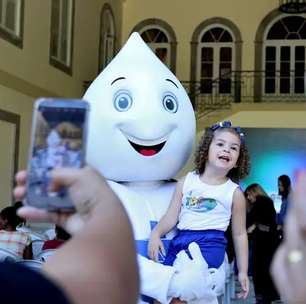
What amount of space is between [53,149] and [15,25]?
11.4m

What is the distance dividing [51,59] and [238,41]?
635 centimetres

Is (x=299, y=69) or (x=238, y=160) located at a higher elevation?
(x=299, y=69)

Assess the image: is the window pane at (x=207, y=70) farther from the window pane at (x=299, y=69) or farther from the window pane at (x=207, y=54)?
the window pane at (x=299, y=69)

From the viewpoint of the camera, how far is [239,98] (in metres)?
17.5

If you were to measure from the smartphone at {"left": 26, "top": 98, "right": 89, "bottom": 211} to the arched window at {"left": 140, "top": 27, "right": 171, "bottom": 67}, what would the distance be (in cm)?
1732

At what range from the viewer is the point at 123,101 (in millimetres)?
3969

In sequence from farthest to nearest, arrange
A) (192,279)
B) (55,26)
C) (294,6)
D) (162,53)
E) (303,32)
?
(162,53)
(303,32)
(294,6)
(55,26)
(192,279)

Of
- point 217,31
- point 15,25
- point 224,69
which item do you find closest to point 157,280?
point 15,25

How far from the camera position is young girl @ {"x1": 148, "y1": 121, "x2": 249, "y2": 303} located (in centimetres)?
348

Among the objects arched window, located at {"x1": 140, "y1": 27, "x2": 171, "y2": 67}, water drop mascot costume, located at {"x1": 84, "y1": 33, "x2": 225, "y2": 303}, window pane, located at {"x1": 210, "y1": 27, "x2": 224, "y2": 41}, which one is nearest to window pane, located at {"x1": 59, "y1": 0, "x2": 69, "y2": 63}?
arched window, located at {"x1": 140, "y1": 27, "x2": 171, "y2": 67}

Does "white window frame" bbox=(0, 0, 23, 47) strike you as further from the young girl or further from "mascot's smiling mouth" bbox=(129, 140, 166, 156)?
the young girl

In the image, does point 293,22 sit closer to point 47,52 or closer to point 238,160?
point 47,52

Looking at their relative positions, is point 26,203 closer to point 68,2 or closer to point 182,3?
point 68,2

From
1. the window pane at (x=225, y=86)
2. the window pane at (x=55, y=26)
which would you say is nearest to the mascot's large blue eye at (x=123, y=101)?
the window pane at (x=55, y=26)
